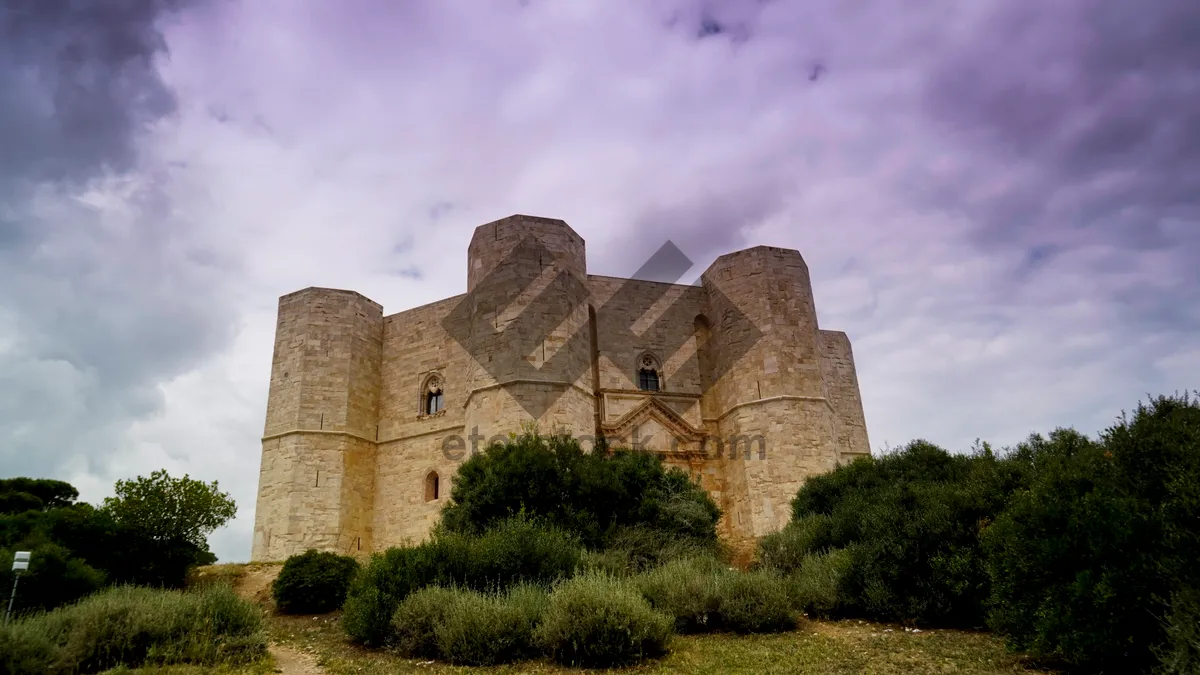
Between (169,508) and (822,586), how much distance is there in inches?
463

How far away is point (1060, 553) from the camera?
19.5ft

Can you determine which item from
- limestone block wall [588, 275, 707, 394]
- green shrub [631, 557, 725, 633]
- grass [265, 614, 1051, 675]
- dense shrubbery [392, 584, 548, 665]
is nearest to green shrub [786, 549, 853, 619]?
grass [265, 614, 1051, 675]

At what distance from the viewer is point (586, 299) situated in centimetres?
1844

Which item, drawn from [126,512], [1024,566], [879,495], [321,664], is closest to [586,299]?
[879,495]

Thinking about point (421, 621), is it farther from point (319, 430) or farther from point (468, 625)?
point (319, 430)

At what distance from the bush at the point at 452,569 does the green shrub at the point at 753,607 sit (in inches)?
80.7

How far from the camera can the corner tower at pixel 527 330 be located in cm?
1625

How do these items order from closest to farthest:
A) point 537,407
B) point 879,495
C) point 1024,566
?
point 1024,566 < point 879,495 < point 537,407

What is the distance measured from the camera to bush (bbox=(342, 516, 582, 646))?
8469mm

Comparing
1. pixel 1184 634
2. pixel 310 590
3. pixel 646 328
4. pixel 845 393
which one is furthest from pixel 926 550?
pixel 845 393

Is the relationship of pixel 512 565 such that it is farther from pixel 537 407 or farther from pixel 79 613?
pixel 537 407

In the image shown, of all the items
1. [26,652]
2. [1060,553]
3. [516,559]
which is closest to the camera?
[1060,553]

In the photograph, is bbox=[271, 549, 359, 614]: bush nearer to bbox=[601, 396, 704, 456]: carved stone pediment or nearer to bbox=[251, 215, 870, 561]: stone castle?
bbox=[251, 215, 870, 561]: stone castle

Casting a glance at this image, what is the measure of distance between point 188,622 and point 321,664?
4.85ft
